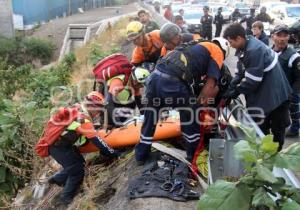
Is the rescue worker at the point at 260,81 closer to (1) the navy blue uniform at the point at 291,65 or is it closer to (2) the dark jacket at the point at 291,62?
(1) the navy blue uniform at the point at 291,65

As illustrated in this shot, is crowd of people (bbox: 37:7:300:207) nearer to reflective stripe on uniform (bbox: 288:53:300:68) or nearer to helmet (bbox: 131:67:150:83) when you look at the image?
helmet (bbox: 131:67:150:83)

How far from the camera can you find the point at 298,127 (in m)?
6.30

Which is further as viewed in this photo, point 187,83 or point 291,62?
point 291,62

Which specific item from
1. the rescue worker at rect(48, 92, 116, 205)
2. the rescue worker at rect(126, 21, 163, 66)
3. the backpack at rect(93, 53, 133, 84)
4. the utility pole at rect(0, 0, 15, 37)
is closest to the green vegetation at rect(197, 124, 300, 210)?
the rescue worker at rect(48, 92, 116, 205)

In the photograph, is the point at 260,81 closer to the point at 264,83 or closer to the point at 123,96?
the point at 264,83

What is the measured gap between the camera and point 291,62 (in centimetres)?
557

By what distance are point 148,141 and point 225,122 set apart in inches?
32.9

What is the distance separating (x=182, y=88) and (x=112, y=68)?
1250mm

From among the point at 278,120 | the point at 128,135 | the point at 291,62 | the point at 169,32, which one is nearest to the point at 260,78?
the point at 278,120

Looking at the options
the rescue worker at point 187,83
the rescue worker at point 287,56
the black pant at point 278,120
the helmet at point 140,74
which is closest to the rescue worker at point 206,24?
the rescue worker at point 287,56

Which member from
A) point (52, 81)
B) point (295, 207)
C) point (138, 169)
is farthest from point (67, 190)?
point (52, 81)

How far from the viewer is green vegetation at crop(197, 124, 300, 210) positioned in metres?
2.12

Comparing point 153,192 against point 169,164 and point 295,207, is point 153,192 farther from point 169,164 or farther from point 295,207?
point 295,207

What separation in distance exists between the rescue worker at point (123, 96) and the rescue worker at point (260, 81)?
1374 millimetres
